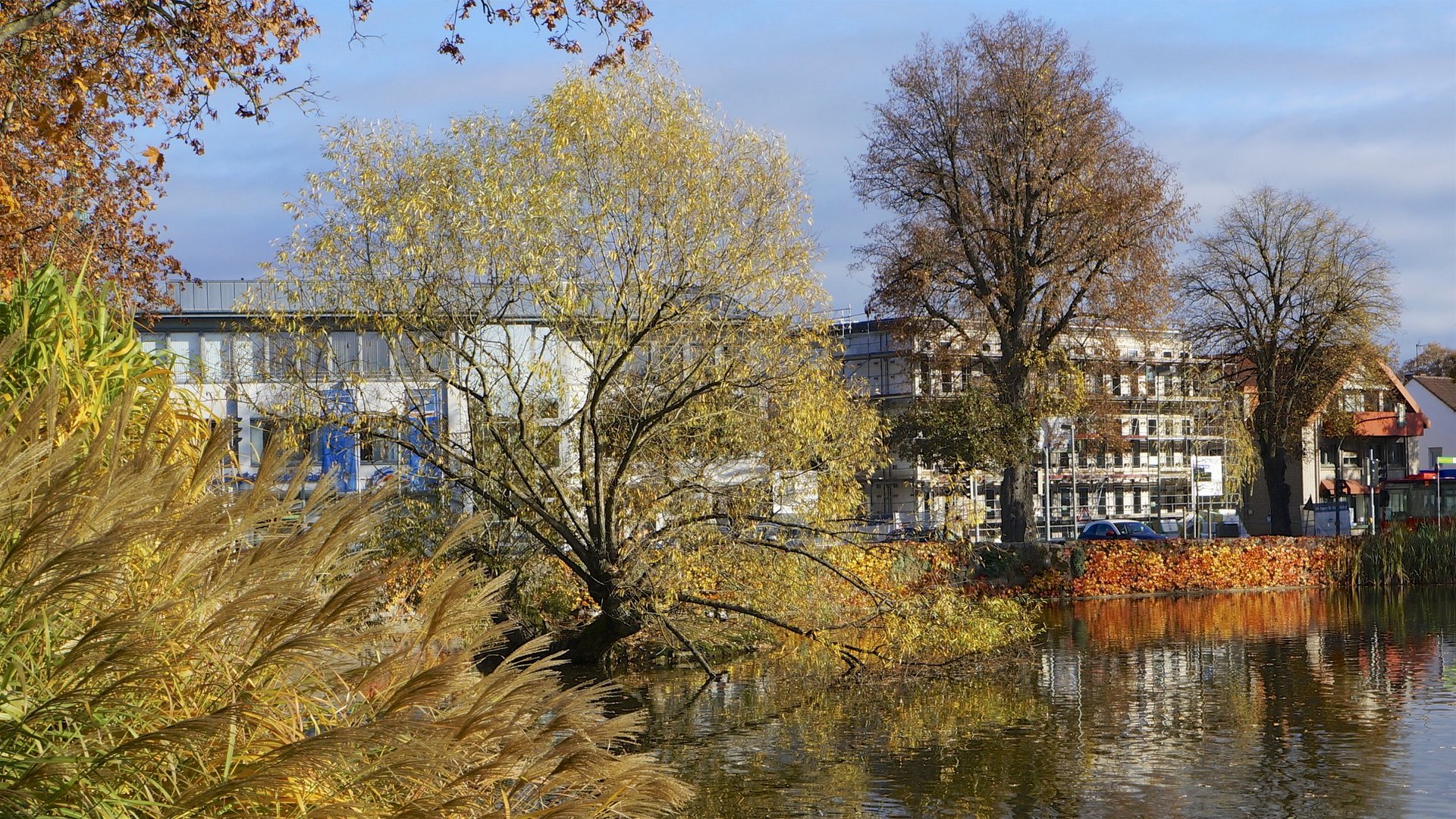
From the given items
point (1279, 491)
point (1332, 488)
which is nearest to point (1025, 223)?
point (1279, 491)

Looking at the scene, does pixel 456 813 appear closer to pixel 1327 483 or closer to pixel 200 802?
pixel 200 802

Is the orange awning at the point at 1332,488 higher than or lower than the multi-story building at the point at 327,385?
lower

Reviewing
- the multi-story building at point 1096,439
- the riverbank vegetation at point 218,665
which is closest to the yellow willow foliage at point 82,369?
the riverbank vegetation at point 218,665

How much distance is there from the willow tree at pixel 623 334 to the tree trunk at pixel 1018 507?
20106 mm

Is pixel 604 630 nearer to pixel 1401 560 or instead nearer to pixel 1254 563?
pixel 1254 563

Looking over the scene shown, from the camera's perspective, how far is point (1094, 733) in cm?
1664

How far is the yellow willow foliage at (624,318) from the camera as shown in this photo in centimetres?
1883

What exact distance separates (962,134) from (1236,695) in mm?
22949

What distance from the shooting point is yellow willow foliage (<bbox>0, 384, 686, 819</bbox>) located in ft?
12.7

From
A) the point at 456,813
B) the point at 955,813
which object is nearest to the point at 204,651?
the point at 456,813

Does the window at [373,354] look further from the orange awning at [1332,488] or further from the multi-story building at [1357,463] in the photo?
the orange awning at [1332,488]

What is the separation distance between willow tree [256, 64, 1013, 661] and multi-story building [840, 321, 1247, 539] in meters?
1.85

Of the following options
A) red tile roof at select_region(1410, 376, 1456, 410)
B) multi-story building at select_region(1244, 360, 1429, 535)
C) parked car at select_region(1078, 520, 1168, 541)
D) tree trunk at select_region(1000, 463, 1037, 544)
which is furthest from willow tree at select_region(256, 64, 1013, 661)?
red tile roof at select_region(1410, 376, 1456, 410)

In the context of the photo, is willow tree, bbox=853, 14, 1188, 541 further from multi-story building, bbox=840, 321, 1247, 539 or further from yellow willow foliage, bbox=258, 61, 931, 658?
yellow willow foliage, bbox=258, 61, 931, 658
